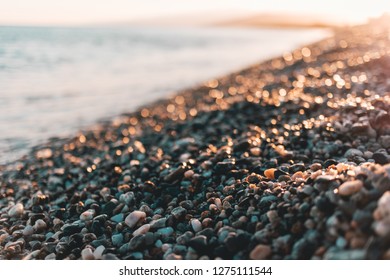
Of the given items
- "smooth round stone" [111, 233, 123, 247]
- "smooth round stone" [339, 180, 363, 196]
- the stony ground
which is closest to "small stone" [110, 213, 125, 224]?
the stony ground

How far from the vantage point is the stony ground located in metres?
2.95

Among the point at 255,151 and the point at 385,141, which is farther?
the point at 255,151

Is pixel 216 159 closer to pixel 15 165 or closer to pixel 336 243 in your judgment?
pixel 336 243

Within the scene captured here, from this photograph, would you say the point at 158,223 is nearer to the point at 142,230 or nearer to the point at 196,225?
the point at 142,230

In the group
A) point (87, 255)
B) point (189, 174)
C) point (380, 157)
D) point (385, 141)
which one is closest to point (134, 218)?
point (87, 255)

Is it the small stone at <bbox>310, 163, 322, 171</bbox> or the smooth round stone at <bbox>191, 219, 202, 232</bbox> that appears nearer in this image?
the smooth round stone at <bbox>191, 219, 202, 232</bbox>

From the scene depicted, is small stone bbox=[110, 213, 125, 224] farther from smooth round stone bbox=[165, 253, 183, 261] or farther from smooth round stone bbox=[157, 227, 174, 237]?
smooth round stone bbox=[165, 253, 183, 261]

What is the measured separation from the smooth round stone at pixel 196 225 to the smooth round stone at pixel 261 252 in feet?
2.24

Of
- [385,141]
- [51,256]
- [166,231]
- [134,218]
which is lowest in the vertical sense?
[51,256]

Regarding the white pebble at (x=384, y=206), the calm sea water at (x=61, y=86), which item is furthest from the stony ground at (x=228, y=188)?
the calm sea water at (x=61, y=86)

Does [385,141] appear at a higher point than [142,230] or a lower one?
higher

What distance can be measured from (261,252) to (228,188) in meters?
1.17

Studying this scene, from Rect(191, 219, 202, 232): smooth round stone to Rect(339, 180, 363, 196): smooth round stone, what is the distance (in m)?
1.36

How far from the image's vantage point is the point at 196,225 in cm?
370
